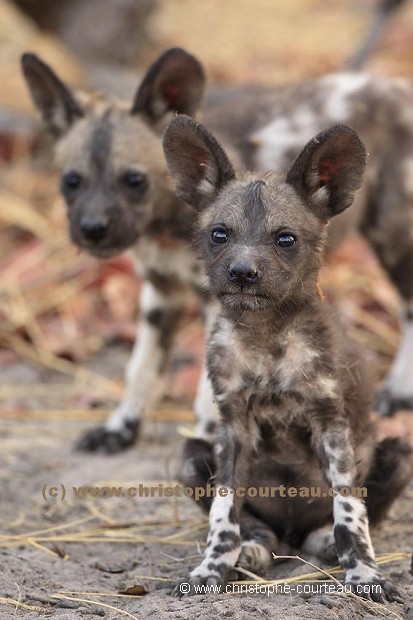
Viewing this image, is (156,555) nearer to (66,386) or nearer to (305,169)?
(305,169)

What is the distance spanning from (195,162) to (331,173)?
56 centimetres

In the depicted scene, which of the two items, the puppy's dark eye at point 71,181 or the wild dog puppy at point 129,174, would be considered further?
the puppy's dark eye at point 71,181

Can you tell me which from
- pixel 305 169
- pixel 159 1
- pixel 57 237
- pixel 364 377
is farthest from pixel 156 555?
pixel 159 1

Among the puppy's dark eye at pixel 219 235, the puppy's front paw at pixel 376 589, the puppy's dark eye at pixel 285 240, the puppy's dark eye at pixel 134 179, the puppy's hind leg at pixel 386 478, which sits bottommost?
the puppy's front paw at pixel 376 589

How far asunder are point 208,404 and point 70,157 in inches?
66.4

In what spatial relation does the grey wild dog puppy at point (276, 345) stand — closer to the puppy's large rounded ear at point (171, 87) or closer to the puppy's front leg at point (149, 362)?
the puppy's large rounded ear at point (171, 87)

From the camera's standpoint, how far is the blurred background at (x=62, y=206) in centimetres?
816

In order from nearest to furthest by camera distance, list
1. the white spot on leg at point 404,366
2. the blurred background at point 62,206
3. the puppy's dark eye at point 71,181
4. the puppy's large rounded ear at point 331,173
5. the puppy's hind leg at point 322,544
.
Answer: the puppy's large rounded ear at point 331,173 < the puppy's hind leg at point 322,544 < the puppy's dark eye at point 71,181 < the white spot on leg at point 404,366 < the blurred background at point 62,206

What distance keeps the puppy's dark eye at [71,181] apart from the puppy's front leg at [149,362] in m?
0.83

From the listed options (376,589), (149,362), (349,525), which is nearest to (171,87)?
(149,362)

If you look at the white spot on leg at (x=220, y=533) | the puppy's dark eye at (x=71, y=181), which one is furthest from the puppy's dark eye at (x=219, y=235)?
the puppy's dark eye at (x=71, y=181)

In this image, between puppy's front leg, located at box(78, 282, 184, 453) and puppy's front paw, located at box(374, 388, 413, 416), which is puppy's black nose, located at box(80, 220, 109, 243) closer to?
puppy's front leg, located at box(78, 282, 184, 453)

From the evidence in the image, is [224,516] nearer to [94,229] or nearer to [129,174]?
[94,229]

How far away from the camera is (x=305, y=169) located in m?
4.25
